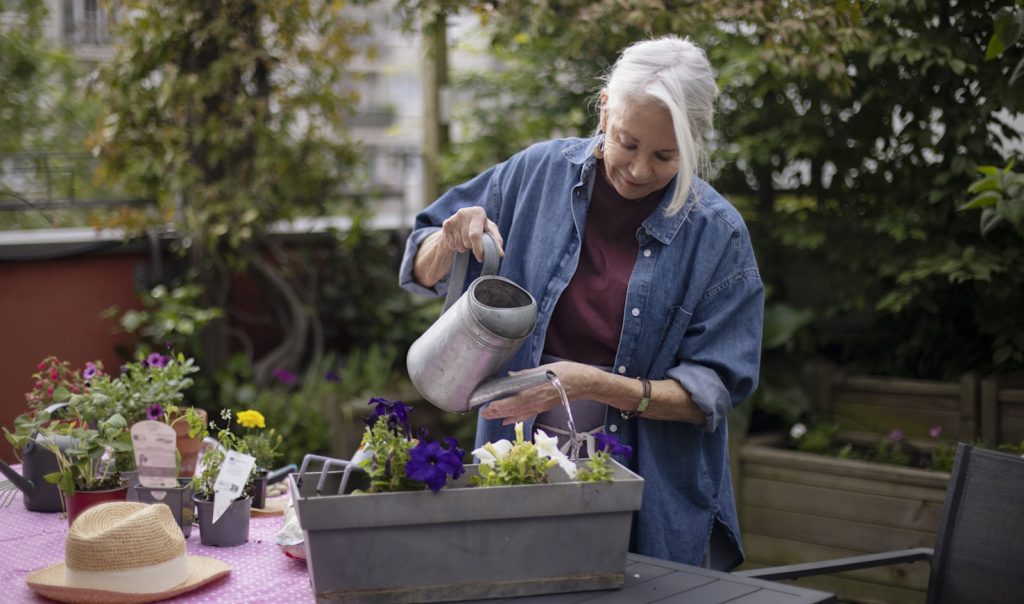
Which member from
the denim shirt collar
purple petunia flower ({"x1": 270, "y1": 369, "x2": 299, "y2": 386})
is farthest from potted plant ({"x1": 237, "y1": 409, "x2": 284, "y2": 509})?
purple petunia flower ({"x1": 270, "y1": 369, "x2": 299, "y2": 386})

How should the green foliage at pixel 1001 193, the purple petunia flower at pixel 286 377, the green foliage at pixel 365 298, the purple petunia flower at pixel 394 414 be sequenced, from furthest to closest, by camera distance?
the green foliage at pixel 365 298 < the purple petunia flower at pixel 286 377 < the green foliage at pixel 1001 193 < the purple petunia flower at pixel 394 414

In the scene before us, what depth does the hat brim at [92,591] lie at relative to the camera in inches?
Answer: 54.4

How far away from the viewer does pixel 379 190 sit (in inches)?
202

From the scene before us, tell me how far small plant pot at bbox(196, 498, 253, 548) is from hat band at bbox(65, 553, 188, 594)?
230 mm

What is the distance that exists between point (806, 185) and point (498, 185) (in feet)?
7.22

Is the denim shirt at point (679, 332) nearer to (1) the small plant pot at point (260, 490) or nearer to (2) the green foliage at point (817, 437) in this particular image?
(1) the small plant pot at point (260, 490)

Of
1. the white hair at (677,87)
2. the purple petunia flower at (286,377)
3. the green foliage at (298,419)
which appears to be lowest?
the green foliage at (298,419)

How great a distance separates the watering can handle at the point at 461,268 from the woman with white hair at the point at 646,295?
0.02 meters

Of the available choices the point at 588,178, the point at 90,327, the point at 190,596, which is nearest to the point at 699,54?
the point at 588,178

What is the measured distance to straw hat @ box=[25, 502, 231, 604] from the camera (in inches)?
54.6

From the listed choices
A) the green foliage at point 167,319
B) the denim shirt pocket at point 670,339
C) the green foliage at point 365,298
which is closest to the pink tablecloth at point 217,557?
the denim shirt pocket at point 670,339

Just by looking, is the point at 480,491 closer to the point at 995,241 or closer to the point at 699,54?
the point at 699,54

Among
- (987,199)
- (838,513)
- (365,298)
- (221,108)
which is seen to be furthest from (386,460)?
(365,298)

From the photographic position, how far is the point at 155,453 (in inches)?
66.7
